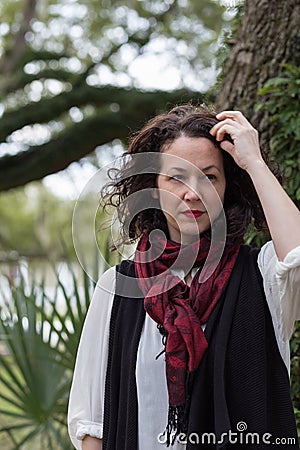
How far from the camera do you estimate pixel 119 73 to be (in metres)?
11.4

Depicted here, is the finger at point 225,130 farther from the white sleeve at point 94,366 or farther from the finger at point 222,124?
the white sleeve at point 94,366

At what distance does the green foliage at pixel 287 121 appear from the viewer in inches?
114

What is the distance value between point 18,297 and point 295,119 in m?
1.51

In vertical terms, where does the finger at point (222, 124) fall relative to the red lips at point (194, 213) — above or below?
above

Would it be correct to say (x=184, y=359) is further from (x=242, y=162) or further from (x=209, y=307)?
(x=242, y=162)

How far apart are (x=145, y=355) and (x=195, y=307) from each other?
0.19 metres

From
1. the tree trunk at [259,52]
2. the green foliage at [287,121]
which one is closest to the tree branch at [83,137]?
the tree trunk at [259,52]

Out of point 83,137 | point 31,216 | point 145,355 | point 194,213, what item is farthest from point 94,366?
point 31,216

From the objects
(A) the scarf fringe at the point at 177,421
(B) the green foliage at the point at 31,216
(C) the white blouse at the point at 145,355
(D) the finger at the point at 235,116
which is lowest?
(A) the scarf fringe at the point at 177,421

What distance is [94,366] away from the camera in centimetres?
207

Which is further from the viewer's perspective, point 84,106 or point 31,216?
point 31,216

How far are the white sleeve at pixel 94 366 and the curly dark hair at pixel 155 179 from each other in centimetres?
19

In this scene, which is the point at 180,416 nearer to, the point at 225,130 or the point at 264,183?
the point at 264,183

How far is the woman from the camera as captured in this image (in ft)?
6.02
